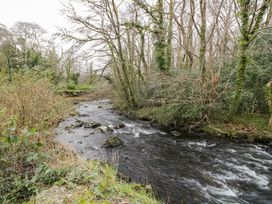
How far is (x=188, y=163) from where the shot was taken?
26.1 ft

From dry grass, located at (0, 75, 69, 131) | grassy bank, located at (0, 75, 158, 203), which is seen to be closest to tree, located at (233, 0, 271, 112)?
grassy bank, located at (0, 75, 158, 203)

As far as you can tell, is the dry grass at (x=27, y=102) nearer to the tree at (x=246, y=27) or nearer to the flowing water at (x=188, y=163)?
the flowing water at (x=188, y=163)

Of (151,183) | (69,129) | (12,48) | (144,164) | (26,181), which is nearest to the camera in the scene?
(26,181)

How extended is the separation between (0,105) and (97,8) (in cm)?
1070

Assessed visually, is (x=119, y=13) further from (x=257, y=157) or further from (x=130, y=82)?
(x=257, y=157)

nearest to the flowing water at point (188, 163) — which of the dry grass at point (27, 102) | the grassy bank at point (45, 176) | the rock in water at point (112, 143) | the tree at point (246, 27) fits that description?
the rock in water at point (112, 143)

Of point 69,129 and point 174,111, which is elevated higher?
point 174,111

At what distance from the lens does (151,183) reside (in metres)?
6.46

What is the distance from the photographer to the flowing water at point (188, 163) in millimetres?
5930

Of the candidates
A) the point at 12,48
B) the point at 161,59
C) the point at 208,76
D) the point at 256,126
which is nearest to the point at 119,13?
the point at 161,59

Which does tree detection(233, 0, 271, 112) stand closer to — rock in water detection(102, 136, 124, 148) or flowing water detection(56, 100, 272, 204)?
flowing water detection(56, 100, 272, 204)

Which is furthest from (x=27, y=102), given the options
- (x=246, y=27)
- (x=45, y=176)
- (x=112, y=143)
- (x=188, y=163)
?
(x=246, y=27)

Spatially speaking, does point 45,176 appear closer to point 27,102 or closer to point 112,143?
point 27,102

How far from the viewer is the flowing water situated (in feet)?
19.5
